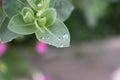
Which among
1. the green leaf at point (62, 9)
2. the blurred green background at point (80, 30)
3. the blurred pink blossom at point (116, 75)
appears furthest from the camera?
the blurred pink blossom at point (116, 75)

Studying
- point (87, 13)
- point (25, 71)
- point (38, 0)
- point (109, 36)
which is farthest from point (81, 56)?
point (38, 0)

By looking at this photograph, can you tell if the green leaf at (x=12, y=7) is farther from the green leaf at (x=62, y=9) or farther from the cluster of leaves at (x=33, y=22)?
the green leaf at (x=62, y=9)

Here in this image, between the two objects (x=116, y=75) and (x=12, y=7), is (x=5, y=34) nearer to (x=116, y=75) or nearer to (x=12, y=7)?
(x=12, y=7)

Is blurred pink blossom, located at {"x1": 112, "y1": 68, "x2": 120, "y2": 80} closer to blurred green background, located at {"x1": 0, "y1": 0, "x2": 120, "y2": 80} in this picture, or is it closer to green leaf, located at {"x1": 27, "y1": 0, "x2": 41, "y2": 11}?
blurred green background, located at {"x1": 0, "y1": 0, "x2": 120, "y2": 80}

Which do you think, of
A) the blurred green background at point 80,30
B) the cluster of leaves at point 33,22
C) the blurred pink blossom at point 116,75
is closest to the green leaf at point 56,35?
the cluster of leaves at point 33,22

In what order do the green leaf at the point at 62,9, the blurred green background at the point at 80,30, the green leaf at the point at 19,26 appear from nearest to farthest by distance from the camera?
the green leaf at the point at 19,26, the green leaf at the point at 62,9, the blurred green background at the point at 80,30

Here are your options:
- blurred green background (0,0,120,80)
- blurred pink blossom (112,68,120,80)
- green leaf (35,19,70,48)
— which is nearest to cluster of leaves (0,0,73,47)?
green leaf (35,19,70,48)

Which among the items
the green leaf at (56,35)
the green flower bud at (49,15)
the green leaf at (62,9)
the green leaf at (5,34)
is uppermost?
the green flower bud at (49,15)
